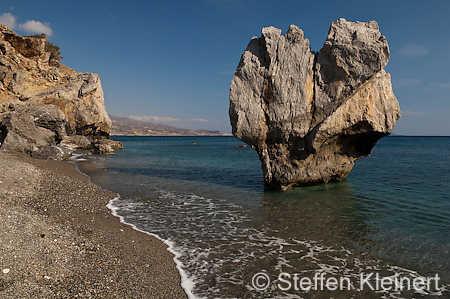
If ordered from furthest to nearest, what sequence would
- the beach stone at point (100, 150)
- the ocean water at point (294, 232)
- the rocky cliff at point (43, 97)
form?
the beach stone at point (100, 150) → the rocky cliff at point (43, 97) → the ocean water at point (294, 232)

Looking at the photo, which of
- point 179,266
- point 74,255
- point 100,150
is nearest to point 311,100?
point 179,266

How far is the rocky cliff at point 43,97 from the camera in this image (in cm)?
3188

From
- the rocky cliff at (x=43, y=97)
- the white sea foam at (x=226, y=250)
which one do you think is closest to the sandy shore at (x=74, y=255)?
the white sea foam at (x=226, y=250)

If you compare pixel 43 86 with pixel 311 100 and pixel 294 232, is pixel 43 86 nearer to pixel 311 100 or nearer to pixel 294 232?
pixel 311 100

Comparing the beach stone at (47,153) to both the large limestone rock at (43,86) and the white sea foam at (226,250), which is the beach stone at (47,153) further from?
the white sea foam at (226,250)

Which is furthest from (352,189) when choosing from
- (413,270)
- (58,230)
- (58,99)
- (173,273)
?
(58,99)

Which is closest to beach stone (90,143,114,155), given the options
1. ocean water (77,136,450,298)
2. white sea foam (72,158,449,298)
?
ocean water (77,136,450,298)

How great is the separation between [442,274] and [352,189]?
10.1 meters

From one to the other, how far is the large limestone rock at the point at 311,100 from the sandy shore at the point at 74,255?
8827 mm

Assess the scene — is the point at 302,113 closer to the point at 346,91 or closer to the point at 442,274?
the point at 346,91

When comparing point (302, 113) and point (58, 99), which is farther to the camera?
point (58, 99)

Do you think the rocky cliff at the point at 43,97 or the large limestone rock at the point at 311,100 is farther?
the rocky cliff at the point at 43,97

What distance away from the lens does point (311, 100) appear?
14.6 metres

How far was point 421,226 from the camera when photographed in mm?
9719
